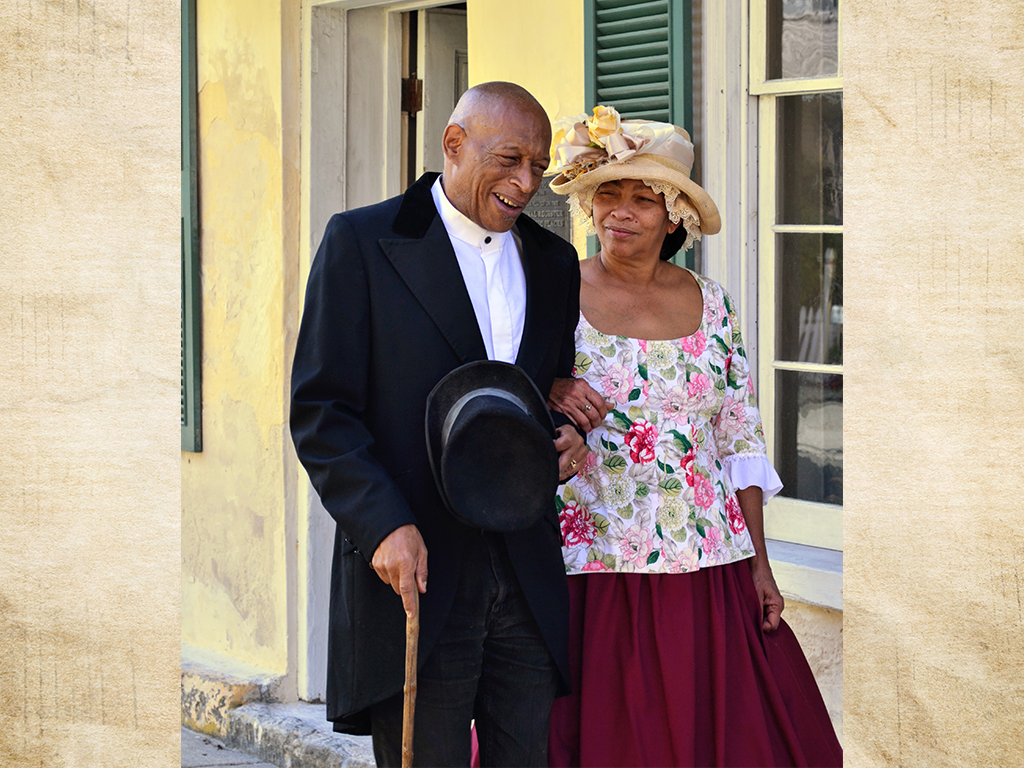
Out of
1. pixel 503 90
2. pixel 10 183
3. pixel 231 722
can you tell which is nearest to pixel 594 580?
pixel 503 90

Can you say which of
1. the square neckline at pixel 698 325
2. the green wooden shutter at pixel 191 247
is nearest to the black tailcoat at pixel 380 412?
the square neckline at pixel 698 325

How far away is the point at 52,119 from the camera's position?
1355 millimetres

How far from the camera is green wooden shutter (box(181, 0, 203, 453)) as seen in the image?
4559 mm

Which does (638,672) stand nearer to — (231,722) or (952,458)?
(952,458)

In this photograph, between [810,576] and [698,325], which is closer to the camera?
[698,325]

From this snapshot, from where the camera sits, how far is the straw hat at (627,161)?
2666 mm

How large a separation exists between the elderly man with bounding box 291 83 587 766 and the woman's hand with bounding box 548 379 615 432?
0.61 ft

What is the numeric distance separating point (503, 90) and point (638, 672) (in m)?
1.21

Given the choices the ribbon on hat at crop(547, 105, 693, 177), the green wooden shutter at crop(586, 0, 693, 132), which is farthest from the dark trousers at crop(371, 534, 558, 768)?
the green wooden shutter at crop(586, 0, 693, 132)

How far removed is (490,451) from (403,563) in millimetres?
251

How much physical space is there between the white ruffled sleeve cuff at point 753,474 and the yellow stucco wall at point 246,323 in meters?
2.08

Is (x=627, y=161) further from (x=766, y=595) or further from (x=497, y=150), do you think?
(x=766, y=595)

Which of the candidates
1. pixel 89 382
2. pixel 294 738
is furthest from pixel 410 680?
pixel 294 738

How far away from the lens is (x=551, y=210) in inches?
146
